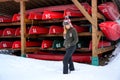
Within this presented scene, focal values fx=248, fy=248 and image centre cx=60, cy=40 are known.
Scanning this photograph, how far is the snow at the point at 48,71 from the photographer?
19.4 feet

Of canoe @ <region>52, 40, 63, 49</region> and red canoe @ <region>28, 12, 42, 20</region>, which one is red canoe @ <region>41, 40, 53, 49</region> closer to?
canoe @ <region>52, 40, 63, 49</region>

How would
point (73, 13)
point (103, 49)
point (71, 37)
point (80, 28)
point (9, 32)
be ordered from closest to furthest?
1. point (71, 37)
2. point (73, 13)
3. point (103, 49)
4. point (80, 28)
5. point (9, 32)

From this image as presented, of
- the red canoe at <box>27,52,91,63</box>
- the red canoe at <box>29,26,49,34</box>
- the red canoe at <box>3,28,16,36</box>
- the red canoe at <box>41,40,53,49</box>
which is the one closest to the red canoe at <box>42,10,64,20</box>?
the red canoe at <box>29,26,49,34</box>

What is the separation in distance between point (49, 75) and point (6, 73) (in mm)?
1119

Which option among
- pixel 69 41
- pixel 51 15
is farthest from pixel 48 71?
pixel 51 15

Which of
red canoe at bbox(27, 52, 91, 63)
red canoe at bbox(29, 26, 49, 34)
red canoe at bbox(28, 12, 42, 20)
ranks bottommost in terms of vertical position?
red canoe at bbox(27, 52, 91, 63)

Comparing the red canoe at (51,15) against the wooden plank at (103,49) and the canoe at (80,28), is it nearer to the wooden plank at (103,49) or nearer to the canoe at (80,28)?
the canoe at (80,28)

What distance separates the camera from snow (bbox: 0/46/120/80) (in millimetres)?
5911

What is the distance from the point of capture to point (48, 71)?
6551 mm

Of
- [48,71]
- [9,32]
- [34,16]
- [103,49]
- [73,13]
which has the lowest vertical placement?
[48,71]

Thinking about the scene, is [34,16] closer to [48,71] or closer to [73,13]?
[73,13]

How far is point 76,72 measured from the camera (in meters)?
6.33

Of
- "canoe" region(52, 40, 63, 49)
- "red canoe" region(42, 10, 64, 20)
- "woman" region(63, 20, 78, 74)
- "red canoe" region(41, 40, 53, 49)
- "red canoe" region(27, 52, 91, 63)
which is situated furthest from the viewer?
"red canoe" region(41, 40, 53, 49)

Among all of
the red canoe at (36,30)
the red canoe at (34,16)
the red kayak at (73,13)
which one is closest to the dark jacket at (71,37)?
the red kayak at (73,13)
